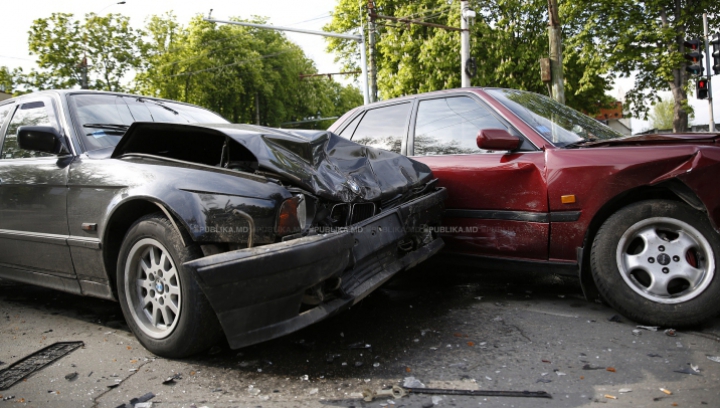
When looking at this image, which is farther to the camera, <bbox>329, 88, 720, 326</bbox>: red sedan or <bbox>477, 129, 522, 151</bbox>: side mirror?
<bbox>477, 129, 522, 151</bbox>: side mirror

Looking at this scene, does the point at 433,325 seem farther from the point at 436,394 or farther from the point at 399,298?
the point at 436,394

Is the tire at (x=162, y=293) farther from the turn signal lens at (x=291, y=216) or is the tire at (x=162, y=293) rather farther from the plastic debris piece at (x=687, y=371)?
the plastic debris piece at (x=687, y=371)

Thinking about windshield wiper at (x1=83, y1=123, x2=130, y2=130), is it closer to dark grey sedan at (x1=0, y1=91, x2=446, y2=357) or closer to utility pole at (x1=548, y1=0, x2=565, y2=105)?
dark grey sedan at (x1=0, y1=91, x2=446, y2=357)

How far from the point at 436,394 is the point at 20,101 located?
4.13 m

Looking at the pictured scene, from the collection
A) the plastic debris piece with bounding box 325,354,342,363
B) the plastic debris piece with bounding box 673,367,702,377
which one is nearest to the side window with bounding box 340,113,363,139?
the plastic debris piece with bounding box 325,354,342,363

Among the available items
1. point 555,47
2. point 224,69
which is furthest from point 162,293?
point 224,69

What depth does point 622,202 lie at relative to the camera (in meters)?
3.65

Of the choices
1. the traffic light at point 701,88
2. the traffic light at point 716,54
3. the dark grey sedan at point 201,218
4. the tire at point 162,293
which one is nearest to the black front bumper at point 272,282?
the dark grey sedan at point 201,218

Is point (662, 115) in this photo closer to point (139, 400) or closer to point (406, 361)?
point (406, 361)

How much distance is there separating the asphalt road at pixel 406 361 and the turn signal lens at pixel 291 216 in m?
0.78

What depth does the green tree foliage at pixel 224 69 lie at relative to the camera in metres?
36.5

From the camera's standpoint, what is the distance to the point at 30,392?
2.81 m

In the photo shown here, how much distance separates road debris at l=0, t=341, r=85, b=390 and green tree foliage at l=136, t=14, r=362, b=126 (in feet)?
98.4

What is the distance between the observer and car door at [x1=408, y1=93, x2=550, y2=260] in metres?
3.92
